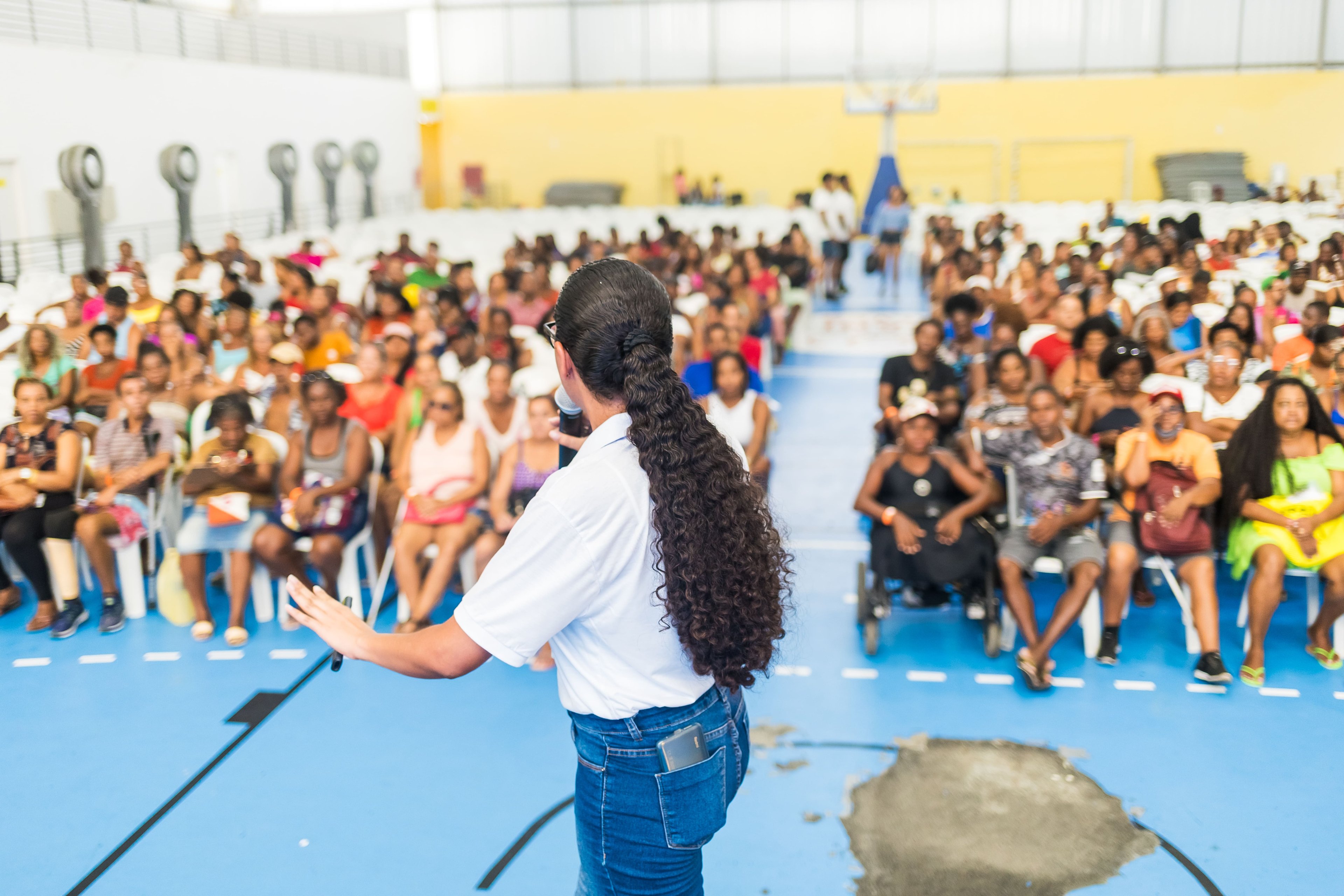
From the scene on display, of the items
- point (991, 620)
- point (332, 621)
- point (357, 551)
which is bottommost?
point (991, 620)

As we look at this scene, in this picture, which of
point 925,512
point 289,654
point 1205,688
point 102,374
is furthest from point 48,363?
point 1205,688

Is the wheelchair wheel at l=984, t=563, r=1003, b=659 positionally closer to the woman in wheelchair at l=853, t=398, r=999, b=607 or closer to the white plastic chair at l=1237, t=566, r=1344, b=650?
the woman in wheelchair at l=853, t=398, r=999, b=607

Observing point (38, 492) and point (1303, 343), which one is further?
point (1303, 343)

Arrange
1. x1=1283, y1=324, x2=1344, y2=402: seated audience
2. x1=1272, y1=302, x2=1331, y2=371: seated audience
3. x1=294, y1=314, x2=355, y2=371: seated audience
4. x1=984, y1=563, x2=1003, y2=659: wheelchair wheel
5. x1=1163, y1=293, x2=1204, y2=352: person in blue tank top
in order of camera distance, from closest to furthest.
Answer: x1=984, y1=563, x2=1003, y2=659: wheelchair wheel, x1=1283, y1=324, x2=1344, y2=402: seated audience, x1=1272, y1=302, x2=1331, y2=371: seated audience, x1=1163, y1=293, x2=1204, y2=352: person in blue tank top, x1=294, y1=314, x2=355, y2=371: seated audience

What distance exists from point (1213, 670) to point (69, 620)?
4.88 metres

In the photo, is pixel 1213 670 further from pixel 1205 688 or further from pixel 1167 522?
pixel 1167 522

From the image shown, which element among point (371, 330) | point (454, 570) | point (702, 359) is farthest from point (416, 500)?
point (371, 330)

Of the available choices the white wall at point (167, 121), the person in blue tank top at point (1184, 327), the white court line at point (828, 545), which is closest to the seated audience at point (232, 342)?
the white court line at point (828, 545)

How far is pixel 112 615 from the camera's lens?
5047 mm

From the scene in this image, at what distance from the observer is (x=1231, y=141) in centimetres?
2267

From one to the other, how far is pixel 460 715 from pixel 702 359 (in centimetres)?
369

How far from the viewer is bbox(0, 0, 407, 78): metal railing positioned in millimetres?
13453

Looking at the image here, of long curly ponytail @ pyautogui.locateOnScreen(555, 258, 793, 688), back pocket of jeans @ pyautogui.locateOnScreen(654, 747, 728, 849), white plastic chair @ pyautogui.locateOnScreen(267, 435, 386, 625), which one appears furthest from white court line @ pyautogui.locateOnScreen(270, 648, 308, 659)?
long curly ponytail @ pyautogui.locateOnScreen(555, 258, 793, 688)

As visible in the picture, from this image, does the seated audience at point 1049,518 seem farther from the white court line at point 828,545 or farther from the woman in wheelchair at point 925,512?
the white court line at point 828,545
